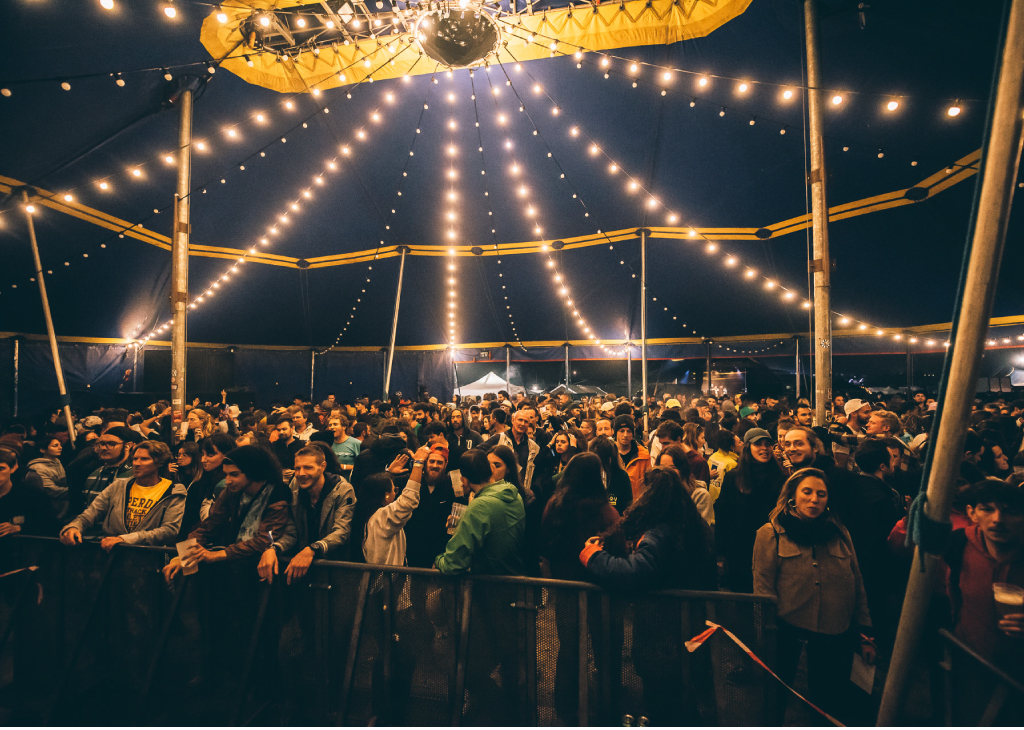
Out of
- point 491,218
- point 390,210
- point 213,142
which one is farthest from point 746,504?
point 390,210

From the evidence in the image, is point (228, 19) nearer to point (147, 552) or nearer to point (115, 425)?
point (115, 425)

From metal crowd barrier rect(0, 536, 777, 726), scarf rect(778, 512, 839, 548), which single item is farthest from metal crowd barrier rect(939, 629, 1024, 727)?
metal crowd barrier rect(0, 536, 777, 726)

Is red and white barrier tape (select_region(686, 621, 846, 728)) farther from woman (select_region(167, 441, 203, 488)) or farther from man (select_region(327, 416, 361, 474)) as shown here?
woman (select_region(167, 441, 203, 488))

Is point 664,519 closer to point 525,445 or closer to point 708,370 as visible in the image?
point 525,445

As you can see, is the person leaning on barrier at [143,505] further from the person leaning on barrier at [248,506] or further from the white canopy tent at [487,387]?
→ the white canopy tent at [487,387]

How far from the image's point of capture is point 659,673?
1970 millimetres

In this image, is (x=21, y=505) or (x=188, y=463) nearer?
(x=21, y=505)

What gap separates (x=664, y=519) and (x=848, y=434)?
157 inches

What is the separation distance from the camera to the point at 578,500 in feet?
7.09

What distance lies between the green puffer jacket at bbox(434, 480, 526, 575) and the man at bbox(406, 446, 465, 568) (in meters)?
0.55

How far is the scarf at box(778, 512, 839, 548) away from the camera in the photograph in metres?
2.02

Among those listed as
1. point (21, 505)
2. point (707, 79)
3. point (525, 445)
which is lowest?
point (21, 505)

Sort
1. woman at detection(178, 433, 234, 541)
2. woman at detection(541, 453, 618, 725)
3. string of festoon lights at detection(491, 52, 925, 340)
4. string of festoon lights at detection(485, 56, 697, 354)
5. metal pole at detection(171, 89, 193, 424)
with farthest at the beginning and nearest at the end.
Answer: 1. string of festoon lights at detection(491, 52, 925, 340)
2. string of festoon lights at detection(485, 56, 697, 354)
3. metal pole at detection(171, 89, 193, 424)
4. woman at detection(178, 433, 234, 541)
5. woman at detection(541, 453, 618, 725)

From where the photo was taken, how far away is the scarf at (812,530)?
202 centimetres
